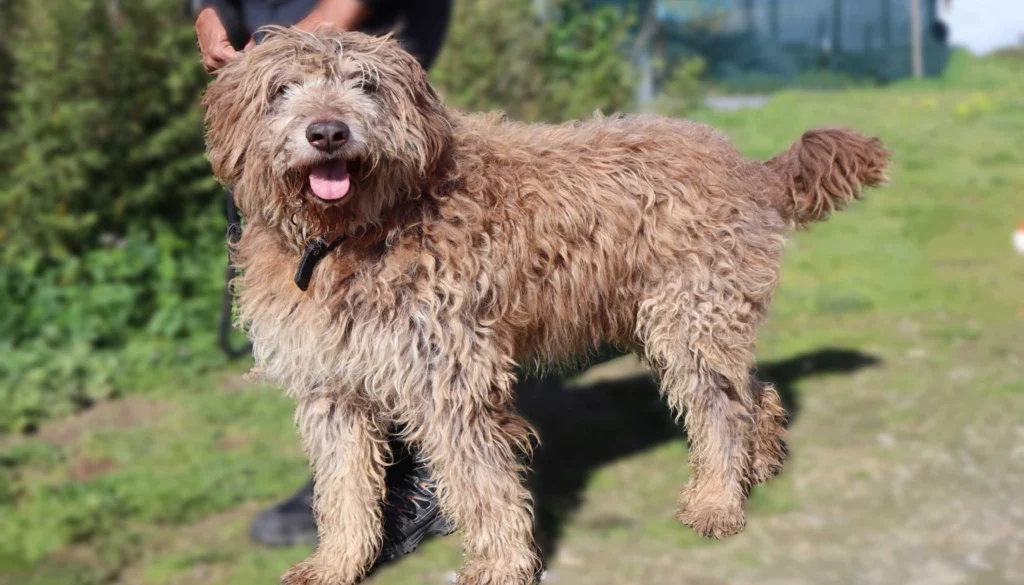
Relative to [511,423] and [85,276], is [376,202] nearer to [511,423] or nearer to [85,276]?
[511,423]

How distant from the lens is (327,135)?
1.88 metres

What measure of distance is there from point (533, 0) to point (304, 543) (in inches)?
144

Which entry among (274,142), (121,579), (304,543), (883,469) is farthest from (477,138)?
(883,469)

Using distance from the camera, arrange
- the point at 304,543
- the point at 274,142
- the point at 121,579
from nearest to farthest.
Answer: the point at 274,142 < the point at 304,543 < the point at 121,579

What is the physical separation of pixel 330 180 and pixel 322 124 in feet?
0.41

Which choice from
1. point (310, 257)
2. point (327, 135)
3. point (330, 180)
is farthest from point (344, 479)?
point (327, 135)

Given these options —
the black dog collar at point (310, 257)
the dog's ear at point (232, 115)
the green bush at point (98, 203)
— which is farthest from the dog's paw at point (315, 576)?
the green bush at point (98, 203)

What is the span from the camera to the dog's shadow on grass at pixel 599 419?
22.8 feet

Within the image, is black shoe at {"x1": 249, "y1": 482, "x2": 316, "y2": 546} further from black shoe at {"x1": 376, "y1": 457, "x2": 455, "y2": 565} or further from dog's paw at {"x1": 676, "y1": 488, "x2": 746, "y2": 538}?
dog's paw at {"x1": 676, "y1": 488, "x2": 746, "y2": 538}

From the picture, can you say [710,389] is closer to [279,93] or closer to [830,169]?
[830,169]

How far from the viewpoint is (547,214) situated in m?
2.22

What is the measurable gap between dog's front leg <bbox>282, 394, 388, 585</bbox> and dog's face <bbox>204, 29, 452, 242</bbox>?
59 centimetres

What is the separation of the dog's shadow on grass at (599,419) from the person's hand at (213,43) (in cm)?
475

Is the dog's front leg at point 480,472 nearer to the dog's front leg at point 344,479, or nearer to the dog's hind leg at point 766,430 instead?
the dog's front leg at point 344,479
